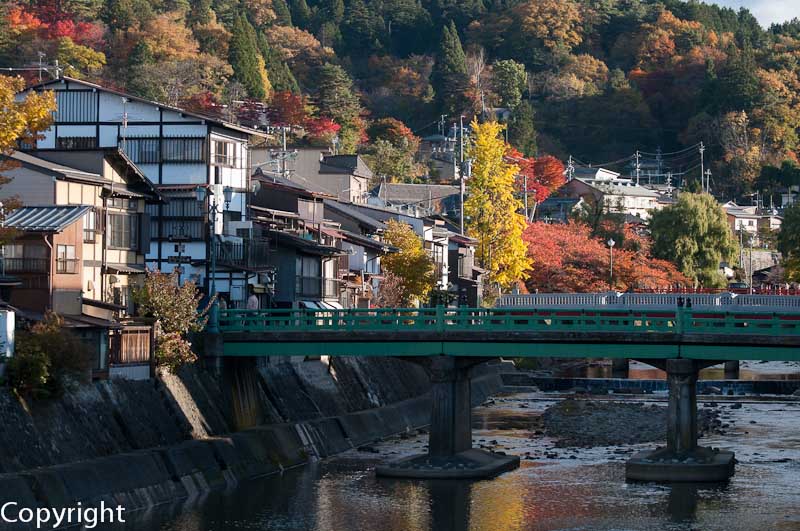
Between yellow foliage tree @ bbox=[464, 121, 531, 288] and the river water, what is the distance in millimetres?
33148

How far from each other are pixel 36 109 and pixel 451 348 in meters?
16.8

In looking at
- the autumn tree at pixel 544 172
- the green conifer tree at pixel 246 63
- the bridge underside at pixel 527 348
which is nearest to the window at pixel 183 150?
the bridge underside at pixel 527 348

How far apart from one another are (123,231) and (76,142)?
939cm

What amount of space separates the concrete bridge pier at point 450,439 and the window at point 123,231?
10870mm

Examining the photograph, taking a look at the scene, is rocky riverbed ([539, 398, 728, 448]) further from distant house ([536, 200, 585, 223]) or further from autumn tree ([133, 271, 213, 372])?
distant house ([536, 200, 585, 223])

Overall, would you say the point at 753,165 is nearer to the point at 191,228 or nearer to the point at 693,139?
the point at 693,139

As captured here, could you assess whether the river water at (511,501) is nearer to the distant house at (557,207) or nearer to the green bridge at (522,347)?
the green bridge at (522,347)

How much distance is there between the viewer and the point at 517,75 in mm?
185500

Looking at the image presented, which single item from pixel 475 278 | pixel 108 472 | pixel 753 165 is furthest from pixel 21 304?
pixel 753 165

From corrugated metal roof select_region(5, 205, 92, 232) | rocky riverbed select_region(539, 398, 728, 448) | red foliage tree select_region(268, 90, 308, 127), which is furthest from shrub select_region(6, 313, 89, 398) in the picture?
red foliage tree select_region(268, 90, 308, 127)

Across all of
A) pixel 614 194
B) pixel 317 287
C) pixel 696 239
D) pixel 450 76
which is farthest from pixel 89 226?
pixel 450 76

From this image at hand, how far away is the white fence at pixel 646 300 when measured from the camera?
70625mm

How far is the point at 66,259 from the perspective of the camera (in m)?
42.5

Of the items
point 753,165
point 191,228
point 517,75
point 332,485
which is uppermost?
point 517,75
